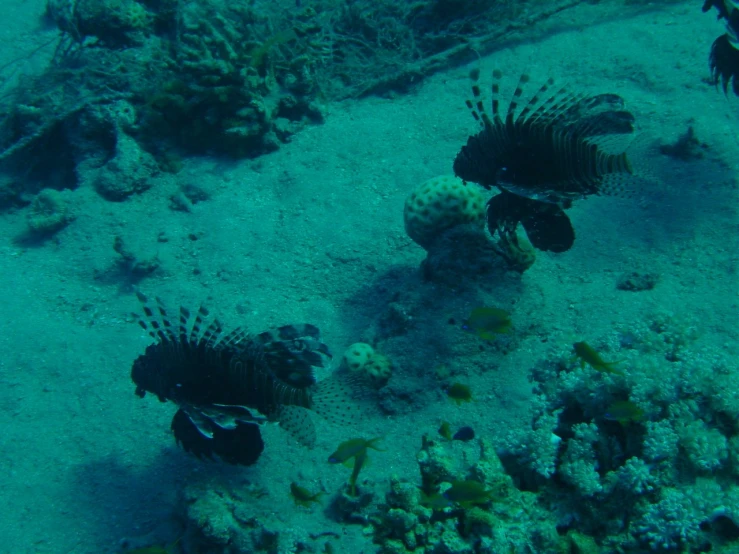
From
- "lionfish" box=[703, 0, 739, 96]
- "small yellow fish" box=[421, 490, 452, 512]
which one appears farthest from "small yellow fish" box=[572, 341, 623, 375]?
"lionfish" box=[703, 0, 739, 96]

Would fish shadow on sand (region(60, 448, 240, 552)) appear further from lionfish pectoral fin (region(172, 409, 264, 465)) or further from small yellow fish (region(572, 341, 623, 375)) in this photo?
small yellow fish (region(572, 341, 623, 375))

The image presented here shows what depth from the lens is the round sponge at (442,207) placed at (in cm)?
438

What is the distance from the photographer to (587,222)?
16.8 ft

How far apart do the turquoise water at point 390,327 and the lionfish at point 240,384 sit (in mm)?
428

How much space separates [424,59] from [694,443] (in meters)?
7.17

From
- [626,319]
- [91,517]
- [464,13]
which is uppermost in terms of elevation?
[464,13]

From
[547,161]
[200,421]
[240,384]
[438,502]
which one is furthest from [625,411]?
[200,421]

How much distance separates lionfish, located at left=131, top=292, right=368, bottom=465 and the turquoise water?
43 cm

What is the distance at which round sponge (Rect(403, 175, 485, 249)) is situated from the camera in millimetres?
4379

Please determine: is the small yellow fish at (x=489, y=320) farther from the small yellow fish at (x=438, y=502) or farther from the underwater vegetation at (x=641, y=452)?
the small yellow fish at (x=438, y=502)

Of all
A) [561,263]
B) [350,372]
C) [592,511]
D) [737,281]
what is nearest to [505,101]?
[561,263]

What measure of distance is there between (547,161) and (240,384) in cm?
288

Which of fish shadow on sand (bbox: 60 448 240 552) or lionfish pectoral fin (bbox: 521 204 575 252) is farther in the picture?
lionfish pectoral fin (bbox: 521 204 575 252)

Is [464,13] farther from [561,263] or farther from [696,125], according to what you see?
[561,263]
